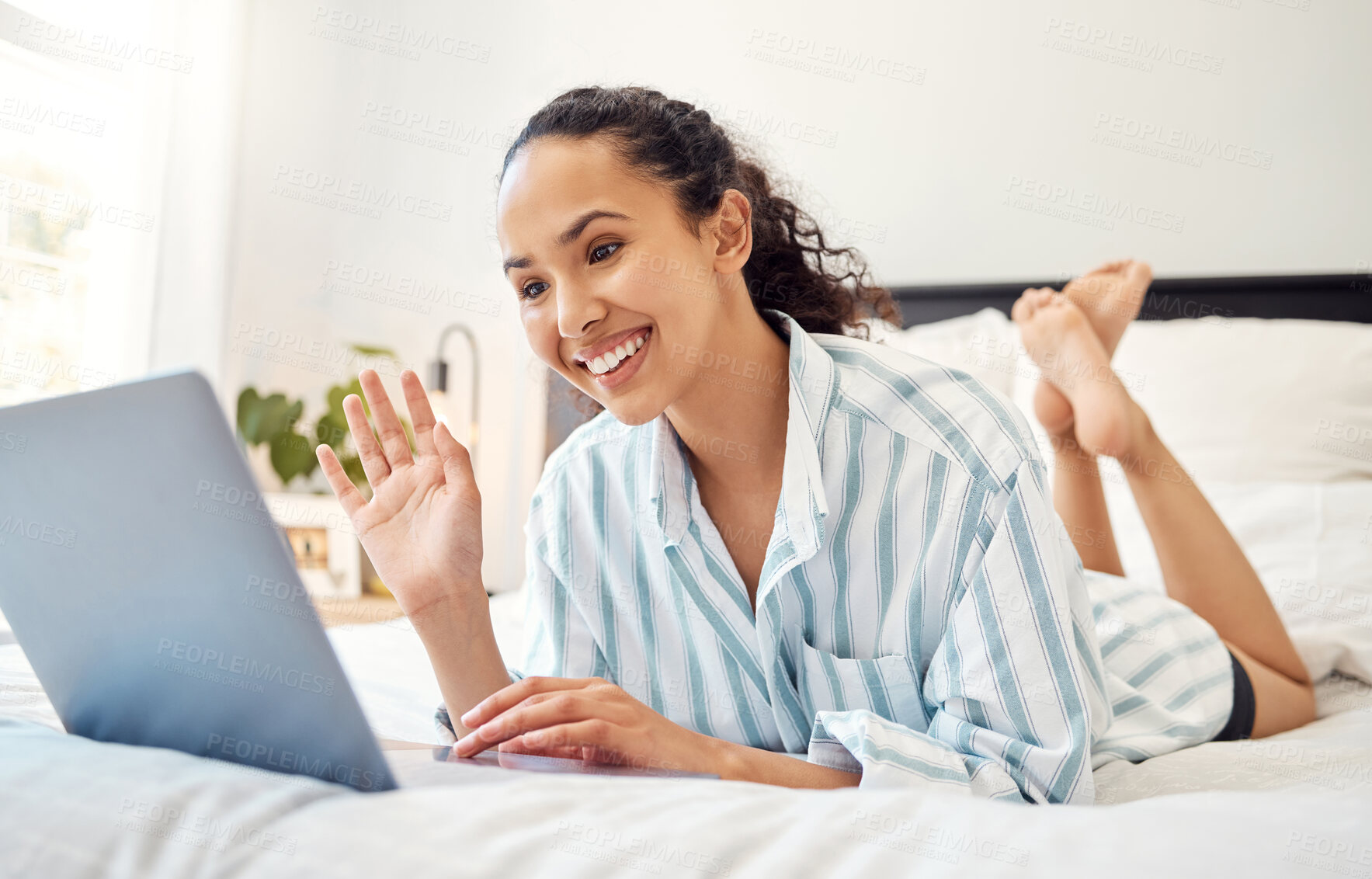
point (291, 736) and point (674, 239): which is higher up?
point (674, 239)

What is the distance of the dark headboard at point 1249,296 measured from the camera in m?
1.97

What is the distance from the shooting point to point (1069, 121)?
2209mm

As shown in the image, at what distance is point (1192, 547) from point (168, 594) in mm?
1319

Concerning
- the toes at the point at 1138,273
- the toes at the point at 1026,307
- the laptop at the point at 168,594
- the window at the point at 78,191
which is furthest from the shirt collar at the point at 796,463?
the window at the point at 78,191

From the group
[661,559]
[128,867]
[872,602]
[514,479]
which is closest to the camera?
[128,867]

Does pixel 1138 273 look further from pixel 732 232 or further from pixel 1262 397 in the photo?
pixel 732 232

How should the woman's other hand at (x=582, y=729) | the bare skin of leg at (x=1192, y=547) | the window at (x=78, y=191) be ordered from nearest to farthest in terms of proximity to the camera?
the woman's other hand at (x=582, y=729) → the bare skin of leg at (x=1192, y=547) → the window at (x=78, y=191)

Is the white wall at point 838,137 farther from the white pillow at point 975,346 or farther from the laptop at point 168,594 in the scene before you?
the laptop at point 168,594

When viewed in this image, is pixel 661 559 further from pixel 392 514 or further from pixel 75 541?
pixel 75 541

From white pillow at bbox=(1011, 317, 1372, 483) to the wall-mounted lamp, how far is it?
5.08ft

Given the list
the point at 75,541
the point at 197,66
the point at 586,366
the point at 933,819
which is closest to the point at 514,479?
the point at 197,66

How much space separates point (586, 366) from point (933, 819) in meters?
0.66

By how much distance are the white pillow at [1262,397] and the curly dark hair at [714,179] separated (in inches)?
27.7

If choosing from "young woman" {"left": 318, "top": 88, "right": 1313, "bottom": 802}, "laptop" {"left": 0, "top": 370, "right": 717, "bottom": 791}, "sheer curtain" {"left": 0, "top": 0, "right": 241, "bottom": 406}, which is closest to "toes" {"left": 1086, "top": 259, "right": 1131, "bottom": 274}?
"young woman" {"left": 318, "top": 88, "right": 1313, "bottom": 802}
